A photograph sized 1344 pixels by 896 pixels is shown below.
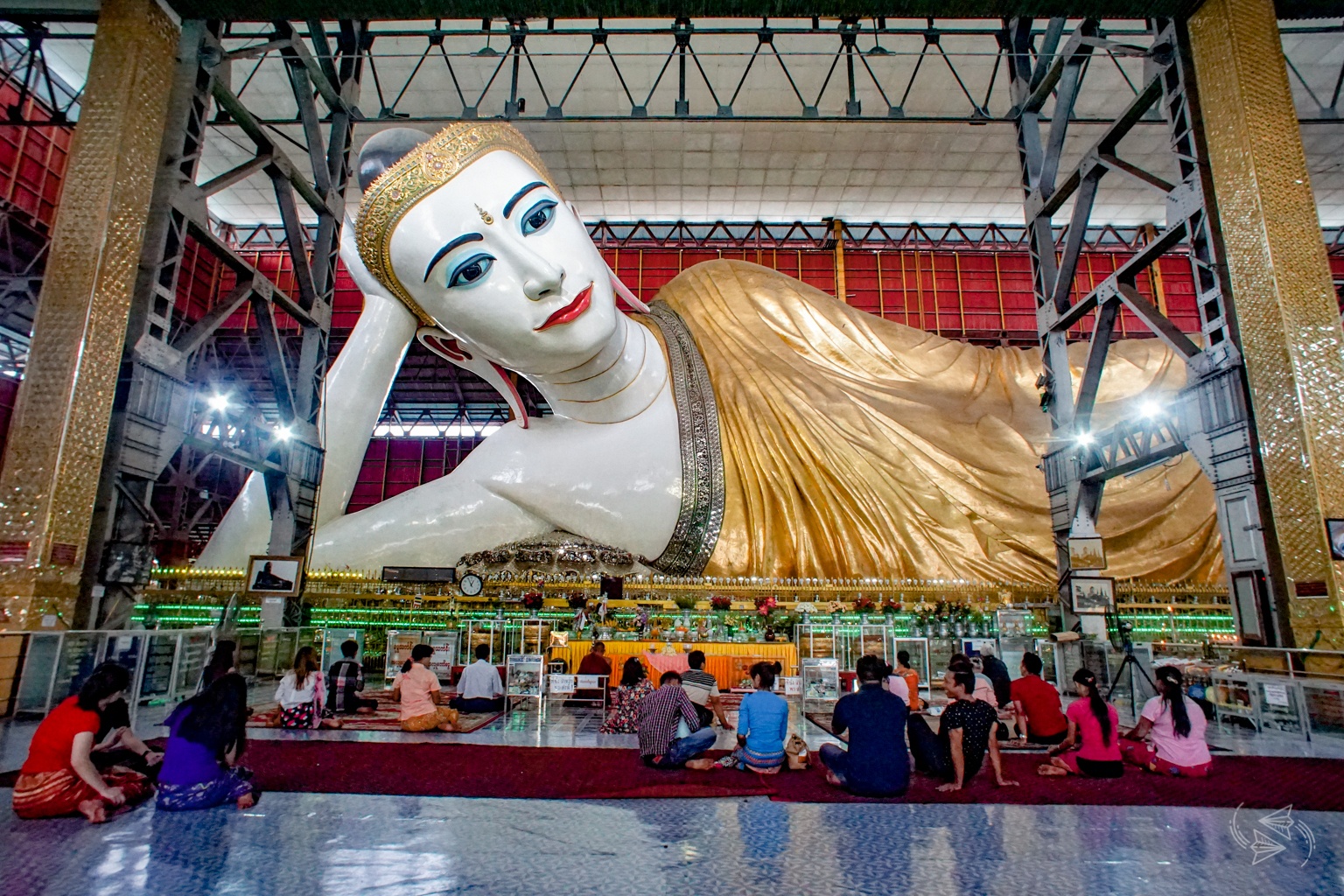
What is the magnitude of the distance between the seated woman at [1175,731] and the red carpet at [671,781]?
6 centimetres

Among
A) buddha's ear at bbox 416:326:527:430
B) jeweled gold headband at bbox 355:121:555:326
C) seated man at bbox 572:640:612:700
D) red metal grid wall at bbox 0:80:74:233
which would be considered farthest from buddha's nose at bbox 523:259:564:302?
red metal grid wall at bbox 0:80:74:233

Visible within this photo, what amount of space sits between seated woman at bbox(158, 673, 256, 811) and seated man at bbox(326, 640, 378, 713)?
7.14 ft

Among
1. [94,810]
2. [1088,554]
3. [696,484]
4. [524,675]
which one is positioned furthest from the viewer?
[696,484]

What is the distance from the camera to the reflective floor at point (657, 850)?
165 cm

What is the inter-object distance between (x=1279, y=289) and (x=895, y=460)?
2919 millimetres

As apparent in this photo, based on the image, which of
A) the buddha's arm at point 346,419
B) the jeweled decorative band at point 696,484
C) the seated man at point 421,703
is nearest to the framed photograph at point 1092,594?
the jeweled decorative band at point 696,484

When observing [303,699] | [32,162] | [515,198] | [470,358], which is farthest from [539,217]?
[32,162]

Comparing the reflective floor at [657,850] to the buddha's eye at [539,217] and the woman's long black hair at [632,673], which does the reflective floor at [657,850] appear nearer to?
the woman's long black hair at [632,673]

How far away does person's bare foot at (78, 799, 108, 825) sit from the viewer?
6.74ft

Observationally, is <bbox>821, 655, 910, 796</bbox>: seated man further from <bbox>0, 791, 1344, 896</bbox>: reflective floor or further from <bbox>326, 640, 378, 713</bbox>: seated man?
<bbox>326, 640, 378, 713</bbox>: seated man

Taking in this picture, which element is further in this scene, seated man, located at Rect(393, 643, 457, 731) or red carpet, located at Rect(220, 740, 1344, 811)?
seated man, located at Rect(393, 643, 457, 731)

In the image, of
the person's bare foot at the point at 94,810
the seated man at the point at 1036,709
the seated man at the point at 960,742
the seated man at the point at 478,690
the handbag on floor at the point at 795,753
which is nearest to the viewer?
the person's bare foot at the point at 94,810

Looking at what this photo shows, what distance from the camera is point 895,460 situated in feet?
21.5

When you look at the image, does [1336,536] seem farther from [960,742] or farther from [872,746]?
[872,746]
